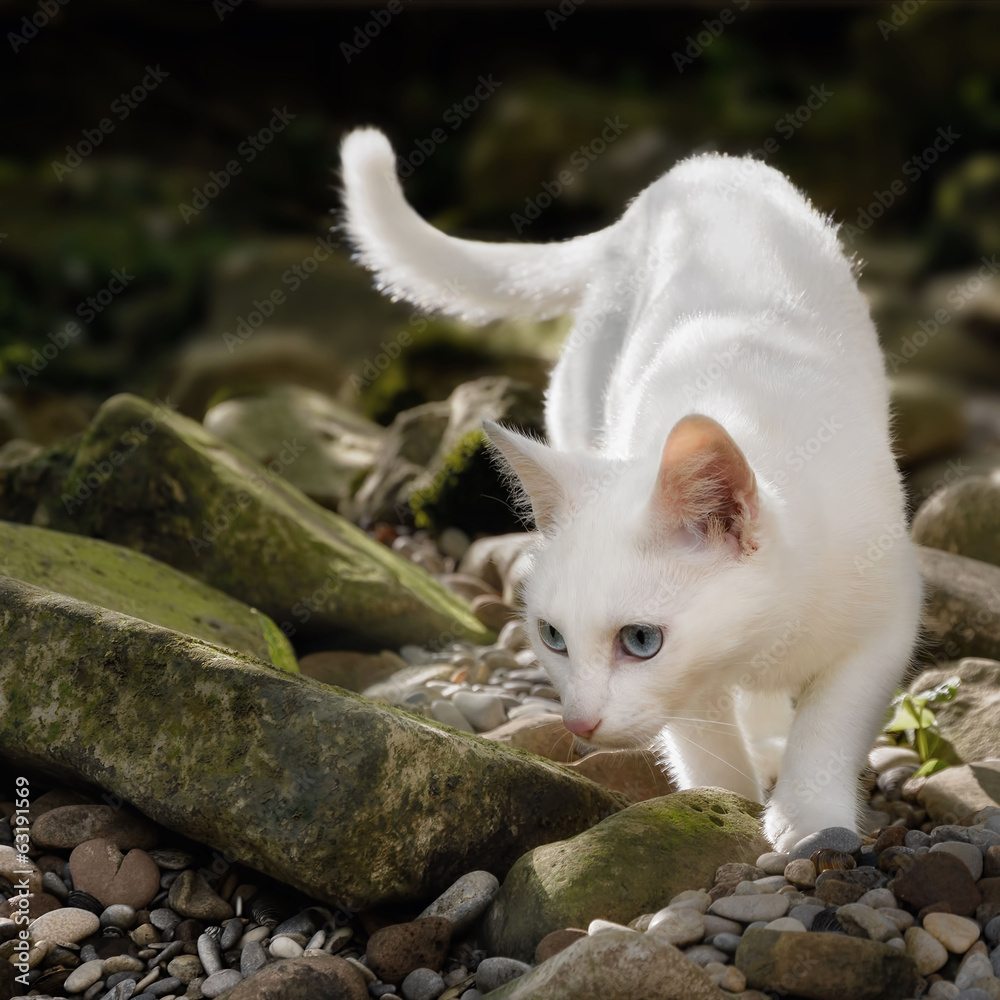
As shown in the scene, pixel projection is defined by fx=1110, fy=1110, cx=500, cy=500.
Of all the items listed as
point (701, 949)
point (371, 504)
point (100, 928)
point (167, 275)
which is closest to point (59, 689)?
point (100, 928)

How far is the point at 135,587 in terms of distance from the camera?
3305 mm

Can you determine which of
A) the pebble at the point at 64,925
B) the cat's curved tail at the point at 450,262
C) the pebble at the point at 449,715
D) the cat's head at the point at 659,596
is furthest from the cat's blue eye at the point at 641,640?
the cat's curved tail at the point at 450,262

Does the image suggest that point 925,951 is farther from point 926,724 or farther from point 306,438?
point 306,438

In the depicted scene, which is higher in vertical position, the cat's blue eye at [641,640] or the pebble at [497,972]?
the cat's blue eye at [641,640]

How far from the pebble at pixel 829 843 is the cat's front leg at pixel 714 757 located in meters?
0.49

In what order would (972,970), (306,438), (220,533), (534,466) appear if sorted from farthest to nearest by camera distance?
1. (306,438)
2. (220,533)
3. (534,466)
4. (972,970)

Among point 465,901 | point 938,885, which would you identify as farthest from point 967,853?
point 465,901

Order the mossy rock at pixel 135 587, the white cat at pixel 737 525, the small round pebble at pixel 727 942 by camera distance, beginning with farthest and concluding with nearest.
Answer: the mossy rock at pixel 135 587, the white cat at pixel 737 525, the small round pebble at pixel 727 942

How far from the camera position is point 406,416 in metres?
5.94

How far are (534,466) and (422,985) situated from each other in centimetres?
109

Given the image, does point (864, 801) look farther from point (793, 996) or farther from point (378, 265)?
point (378, 265)

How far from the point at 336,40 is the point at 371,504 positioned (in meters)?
8.90

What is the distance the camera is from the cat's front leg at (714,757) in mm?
2838

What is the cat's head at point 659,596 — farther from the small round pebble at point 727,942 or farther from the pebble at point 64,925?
the pebble at point 64,925
